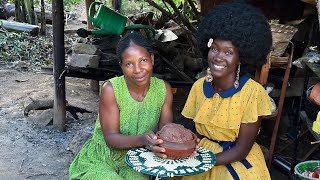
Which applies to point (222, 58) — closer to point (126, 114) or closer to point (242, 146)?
point (242, 146)

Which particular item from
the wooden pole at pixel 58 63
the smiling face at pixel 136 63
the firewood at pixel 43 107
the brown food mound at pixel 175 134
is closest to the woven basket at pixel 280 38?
the smiling face at pixel 136 63

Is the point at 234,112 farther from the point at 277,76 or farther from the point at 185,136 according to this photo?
the point at 277,76

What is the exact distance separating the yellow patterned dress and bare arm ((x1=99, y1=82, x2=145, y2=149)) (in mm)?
457

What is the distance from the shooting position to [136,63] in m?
2.59

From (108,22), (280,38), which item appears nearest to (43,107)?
(108,22)

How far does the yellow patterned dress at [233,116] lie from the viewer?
2.56m

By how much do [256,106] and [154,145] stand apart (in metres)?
0.66

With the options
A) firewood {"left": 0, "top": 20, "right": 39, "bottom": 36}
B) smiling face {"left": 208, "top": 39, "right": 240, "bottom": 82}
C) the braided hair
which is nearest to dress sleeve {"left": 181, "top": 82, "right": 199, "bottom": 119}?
smiling face {"left": 208, "top": 39, "right": 240, "bottom": 82}

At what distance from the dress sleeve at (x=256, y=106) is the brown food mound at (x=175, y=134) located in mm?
400

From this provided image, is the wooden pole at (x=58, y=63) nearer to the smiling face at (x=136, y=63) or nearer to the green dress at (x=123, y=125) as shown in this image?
the green dress at (x=123, y=125)

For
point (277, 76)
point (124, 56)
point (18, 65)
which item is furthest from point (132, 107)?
point (18, 65)

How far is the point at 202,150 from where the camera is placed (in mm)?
2521

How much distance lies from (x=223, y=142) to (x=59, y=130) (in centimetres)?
292

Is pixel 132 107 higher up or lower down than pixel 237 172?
higher up
